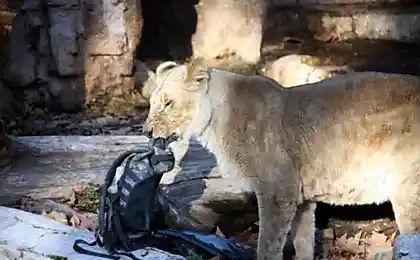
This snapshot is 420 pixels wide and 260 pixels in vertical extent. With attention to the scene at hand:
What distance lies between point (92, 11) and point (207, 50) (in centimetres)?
178

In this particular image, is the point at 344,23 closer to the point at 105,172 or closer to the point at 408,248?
the point at 105,172

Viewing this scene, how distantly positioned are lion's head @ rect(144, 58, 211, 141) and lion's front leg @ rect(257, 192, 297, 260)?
54cm

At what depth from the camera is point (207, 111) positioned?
15.2 feet

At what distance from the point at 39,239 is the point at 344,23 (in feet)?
18.7

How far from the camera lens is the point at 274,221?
4570 mm

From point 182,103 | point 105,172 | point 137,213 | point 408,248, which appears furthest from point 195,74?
point 105,172

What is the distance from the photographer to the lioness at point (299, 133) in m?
4.56

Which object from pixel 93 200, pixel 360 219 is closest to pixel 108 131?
pixel 93 200

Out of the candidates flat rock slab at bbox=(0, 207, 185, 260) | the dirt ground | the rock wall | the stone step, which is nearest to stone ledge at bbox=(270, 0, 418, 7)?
the stone step

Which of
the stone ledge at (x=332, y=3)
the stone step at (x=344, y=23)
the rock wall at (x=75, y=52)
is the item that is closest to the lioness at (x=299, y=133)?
the rock wall at (x=75, y=52)

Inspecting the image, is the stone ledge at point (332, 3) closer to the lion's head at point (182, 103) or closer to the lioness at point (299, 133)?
the lioness at point (299, 133)

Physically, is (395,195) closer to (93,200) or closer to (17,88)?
(93,200)

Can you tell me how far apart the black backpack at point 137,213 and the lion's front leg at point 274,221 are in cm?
27

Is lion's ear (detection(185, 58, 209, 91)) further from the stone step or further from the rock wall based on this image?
the stone step
